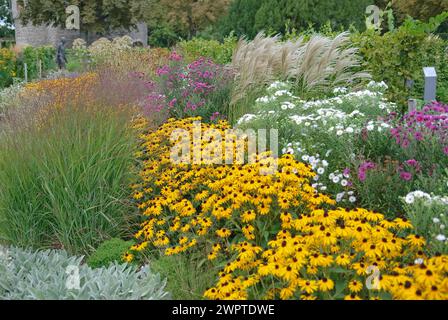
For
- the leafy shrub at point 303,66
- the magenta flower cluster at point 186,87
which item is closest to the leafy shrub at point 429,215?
the magenta flower cluster at point 186,87

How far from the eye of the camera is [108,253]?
397 cm

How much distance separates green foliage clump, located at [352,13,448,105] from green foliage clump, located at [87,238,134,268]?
4906 millimetres

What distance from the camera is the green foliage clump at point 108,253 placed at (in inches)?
156

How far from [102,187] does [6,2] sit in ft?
150

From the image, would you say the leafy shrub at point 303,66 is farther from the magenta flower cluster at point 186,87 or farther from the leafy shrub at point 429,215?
the leafy shrub at point 429,215

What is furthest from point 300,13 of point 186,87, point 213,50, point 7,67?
point 186,87

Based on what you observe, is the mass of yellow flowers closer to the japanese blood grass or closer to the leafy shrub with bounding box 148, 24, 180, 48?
the japanese blood grass

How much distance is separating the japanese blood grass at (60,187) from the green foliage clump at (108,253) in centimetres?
23

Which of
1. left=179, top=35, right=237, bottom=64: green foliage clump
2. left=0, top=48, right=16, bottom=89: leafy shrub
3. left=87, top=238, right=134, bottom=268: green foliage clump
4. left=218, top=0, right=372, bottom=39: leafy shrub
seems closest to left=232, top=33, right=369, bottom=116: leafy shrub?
left=179, top=35, right=237, bottom=64: green foliage clump

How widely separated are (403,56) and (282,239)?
5.49m

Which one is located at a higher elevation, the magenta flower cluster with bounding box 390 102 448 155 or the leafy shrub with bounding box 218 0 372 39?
the leafy shrub with bounding box 218 0 372 39

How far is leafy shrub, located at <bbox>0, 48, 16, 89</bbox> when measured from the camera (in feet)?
56.1

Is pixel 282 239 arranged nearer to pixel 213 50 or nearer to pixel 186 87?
pixel 186 87
